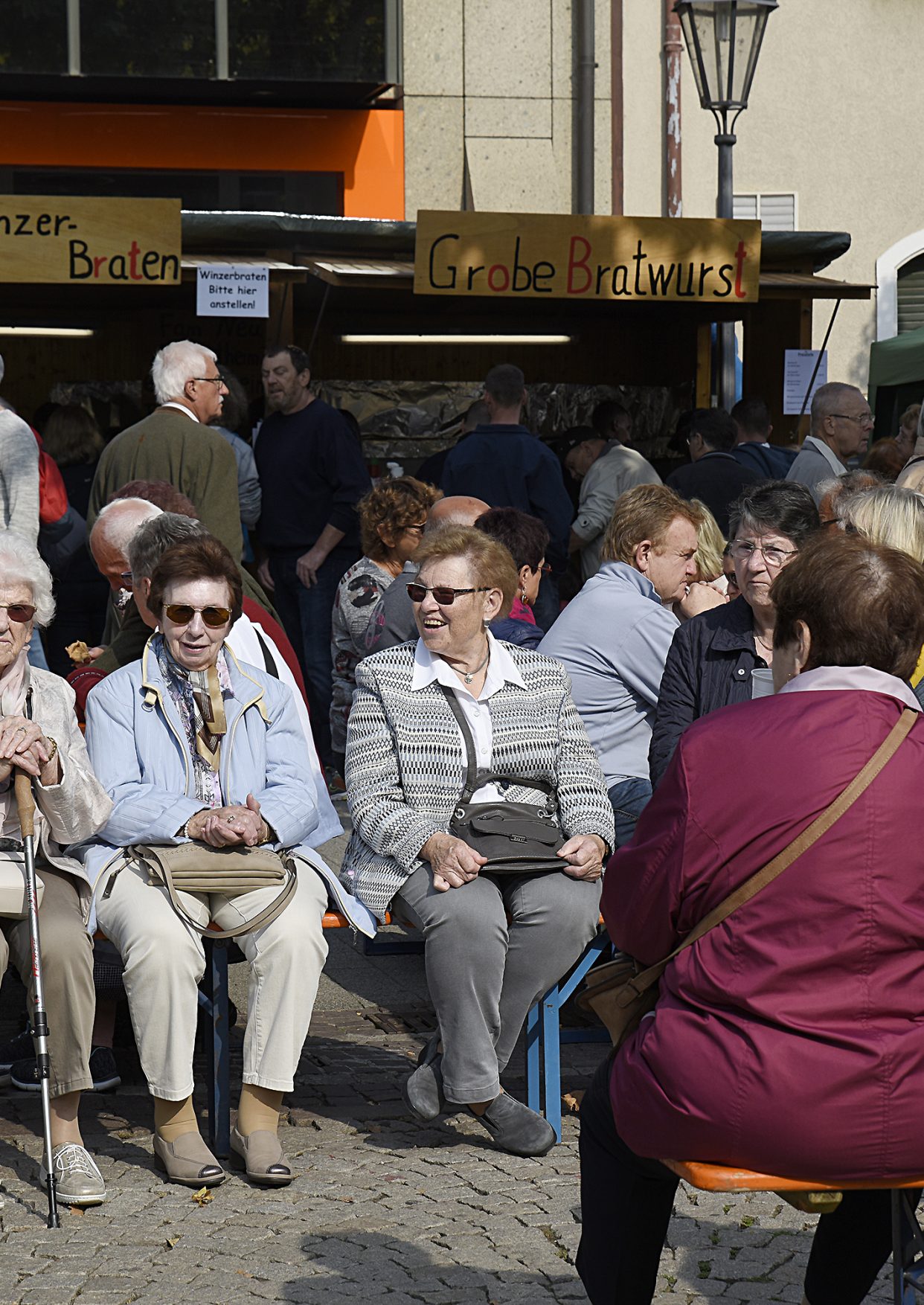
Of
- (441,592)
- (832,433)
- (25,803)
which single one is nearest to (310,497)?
(832,433)

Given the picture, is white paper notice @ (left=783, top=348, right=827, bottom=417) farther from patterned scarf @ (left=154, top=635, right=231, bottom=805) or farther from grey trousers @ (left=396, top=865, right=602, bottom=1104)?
patterned scarf @ (left=154, top=635, right=231, bottom=805)

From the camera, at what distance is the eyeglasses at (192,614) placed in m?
5.14

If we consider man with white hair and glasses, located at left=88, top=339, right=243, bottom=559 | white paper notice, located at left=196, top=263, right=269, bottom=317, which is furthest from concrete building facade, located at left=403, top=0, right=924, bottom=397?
man with white hair and glasses, located at left=88, top=339, right=243, bottom=559

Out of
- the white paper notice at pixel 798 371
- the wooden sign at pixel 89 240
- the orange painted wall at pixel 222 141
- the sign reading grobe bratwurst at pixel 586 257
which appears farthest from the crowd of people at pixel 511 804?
the orange painted wall at pixel 222 141

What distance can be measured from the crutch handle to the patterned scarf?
0.63 m

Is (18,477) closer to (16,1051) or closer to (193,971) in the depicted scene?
(16,1051)

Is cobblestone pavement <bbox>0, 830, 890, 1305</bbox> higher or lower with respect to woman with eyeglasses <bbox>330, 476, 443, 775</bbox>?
lower

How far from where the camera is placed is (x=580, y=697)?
19.6 ft

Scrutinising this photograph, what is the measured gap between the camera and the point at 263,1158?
4.64m

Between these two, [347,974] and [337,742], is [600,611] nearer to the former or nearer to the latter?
[347,974]

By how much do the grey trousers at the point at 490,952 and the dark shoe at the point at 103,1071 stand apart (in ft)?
3.31

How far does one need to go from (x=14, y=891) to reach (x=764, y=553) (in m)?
2.44

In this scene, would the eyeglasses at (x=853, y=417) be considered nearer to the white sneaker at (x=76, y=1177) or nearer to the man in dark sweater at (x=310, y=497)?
the man in dark sweater at (x=310, y=497)

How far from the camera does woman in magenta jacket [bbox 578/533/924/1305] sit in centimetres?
295
